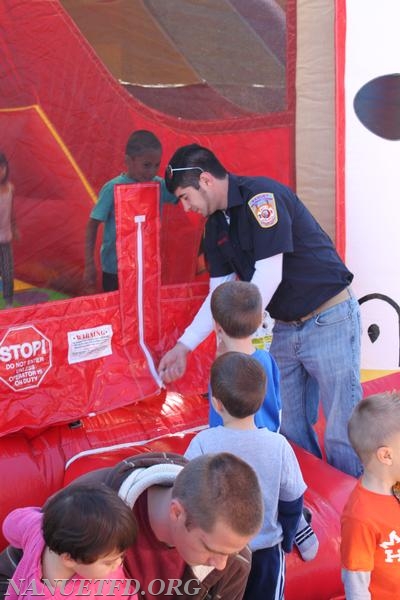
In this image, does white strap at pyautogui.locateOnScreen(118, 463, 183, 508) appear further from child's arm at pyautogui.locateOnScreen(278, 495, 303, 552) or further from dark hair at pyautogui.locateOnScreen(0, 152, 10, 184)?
dark hair at pyautogui.locateOnScreen(0, 152, 10, 184)

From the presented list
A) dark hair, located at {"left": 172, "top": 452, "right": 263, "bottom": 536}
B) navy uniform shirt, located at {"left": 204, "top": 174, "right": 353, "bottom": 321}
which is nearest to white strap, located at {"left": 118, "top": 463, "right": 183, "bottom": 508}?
dark hair, located at {"left": 172, "top": 452, "right": 263, "bottom": 536}

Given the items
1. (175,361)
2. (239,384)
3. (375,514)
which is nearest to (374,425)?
(375,514)

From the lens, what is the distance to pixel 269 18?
259cm

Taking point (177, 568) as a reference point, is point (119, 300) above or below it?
above

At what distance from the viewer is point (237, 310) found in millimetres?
1872

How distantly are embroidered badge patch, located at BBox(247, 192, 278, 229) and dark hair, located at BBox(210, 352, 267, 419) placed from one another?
0.60m

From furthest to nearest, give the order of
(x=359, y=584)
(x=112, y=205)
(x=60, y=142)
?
1. (x=112, y=205)
2. (x=60, y=142)
3. (x=359, y=584)

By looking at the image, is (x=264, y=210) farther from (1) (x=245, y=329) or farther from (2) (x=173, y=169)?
(1) (x=245, y=329)

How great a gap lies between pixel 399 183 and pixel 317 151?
0.34 meters

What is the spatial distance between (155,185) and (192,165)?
0.28 m

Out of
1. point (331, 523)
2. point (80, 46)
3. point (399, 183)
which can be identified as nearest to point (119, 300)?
point (80, 46)

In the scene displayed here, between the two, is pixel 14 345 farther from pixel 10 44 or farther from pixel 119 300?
pixel 10 44

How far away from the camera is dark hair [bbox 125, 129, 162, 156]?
2395mm

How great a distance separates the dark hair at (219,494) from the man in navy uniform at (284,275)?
39.5 inches
